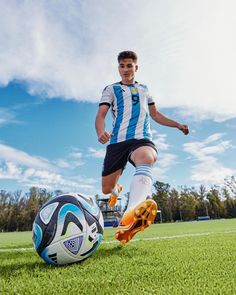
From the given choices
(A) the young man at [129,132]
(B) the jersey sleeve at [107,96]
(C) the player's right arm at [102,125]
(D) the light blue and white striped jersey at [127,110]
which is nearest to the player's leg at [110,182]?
(A) the young man at [129,132]

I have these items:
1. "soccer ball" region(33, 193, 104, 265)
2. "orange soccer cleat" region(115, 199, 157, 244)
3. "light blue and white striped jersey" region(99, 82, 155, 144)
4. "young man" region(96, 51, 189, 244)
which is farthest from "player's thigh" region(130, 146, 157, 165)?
"soccer ball" region(33, 193, 104, 265)

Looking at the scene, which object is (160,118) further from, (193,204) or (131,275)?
(193,204)

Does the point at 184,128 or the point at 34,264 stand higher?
the point at 184,128

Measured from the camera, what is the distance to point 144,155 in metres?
3.88

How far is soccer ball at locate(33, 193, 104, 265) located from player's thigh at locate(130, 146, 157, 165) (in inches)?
39.1

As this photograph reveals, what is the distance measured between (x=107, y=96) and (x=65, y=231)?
84.1 inches

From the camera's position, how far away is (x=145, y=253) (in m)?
3.39

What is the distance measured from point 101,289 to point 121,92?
3.01 metres

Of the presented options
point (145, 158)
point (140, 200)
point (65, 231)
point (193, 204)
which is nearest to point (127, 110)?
point (145, 158)

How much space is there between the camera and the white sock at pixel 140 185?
355cm

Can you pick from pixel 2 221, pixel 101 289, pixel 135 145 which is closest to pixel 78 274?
pixel 101 289

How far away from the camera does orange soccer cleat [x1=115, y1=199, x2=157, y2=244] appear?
3.30m

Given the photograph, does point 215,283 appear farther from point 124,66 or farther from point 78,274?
point 124,66

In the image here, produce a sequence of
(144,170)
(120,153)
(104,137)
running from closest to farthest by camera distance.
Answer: (104,137), (144,170), (120,153)
